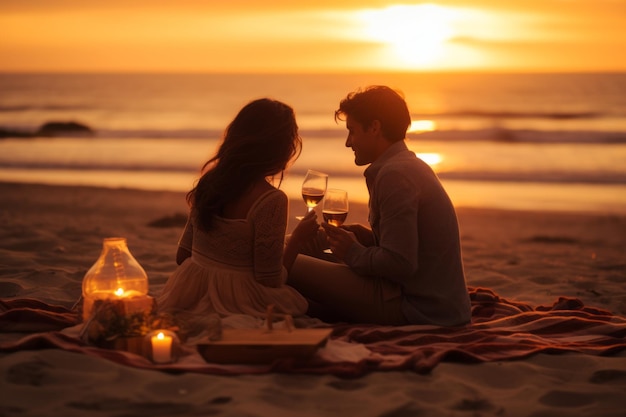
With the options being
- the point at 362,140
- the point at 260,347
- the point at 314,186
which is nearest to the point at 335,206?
the point at 314,186

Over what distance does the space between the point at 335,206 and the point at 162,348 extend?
1368 mm

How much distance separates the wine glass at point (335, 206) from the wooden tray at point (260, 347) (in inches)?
34.4

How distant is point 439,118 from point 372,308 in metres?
32.1

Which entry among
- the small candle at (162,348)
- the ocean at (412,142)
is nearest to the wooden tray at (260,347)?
the small candle at (162,348)

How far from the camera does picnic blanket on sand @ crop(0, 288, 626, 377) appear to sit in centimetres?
419

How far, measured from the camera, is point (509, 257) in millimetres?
8461

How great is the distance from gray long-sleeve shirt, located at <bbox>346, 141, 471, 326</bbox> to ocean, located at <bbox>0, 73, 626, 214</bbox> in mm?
534

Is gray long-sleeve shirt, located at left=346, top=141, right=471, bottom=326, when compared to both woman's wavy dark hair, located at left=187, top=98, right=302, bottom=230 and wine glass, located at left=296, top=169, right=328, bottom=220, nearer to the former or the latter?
wine glass, located at left=296, top=169, right=328, bottom=220

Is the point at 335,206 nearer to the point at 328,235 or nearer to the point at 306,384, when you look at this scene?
the point at 328,235

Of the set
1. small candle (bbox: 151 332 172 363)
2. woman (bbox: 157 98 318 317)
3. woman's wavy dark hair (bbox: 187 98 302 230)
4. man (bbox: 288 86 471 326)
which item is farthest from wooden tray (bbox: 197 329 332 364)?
woman's wavy dark hair (bbox: 187 98 302 230)

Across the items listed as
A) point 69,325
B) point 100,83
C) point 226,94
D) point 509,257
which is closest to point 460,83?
point 226,94

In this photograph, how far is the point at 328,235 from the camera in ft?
16.5

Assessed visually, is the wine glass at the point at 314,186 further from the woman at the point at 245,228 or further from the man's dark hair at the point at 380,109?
the man's dark hair at the point at 380,109

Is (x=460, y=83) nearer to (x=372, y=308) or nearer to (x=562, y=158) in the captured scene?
(x=562, y=158)
